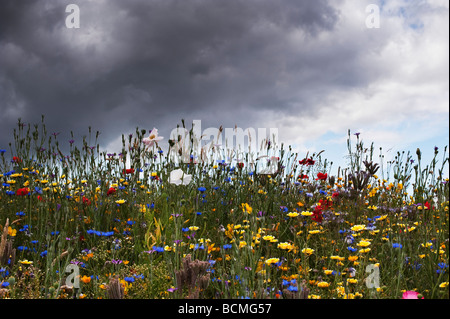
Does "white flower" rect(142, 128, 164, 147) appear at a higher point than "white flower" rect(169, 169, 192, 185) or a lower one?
higher

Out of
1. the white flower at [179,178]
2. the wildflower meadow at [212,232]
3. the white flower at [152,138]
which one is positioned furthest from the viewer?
the white flower at [152,138]

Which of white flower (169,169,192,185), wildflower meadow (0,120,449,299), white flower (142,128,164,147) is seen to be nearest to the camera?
wildflower meadow (0,120,449,299)

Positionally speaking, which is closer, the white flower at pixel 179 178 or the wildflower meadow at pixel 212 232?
the wildflower meadow at pixel 212 232

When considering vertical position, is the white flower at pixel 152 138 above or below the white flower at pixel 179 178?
above

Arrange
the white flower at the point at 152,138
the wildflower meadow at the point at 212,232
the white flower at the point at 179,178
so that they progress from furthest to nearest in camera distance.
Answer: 1. the white flower at the point at 152,138
2. the white flower at the point at 179,178
3. the wildflower meadow at the point at 212,232

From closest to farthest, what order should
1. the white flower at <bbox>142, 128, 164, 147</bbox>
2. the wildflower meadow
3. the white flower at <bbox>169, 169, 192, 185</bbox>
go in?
the wildflower meadow < the white flower at <bbox>169, 169, 192, 185</bbox> < the white flower at <bbox>142, 128, 164, 147</bbox>

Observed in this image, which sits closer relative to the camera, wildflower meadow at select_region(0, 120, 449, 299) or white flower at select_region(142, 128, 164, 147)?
wildflower meadow at select_region(0, 120, 449, 299)

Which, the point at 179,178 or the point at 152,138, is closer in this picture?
the point at 179,178

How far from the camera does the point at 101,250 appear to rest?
322 centimetres

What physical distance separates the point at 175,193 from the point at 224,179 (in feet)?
3.07

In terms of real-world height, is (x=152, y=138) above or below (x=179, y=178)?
above
